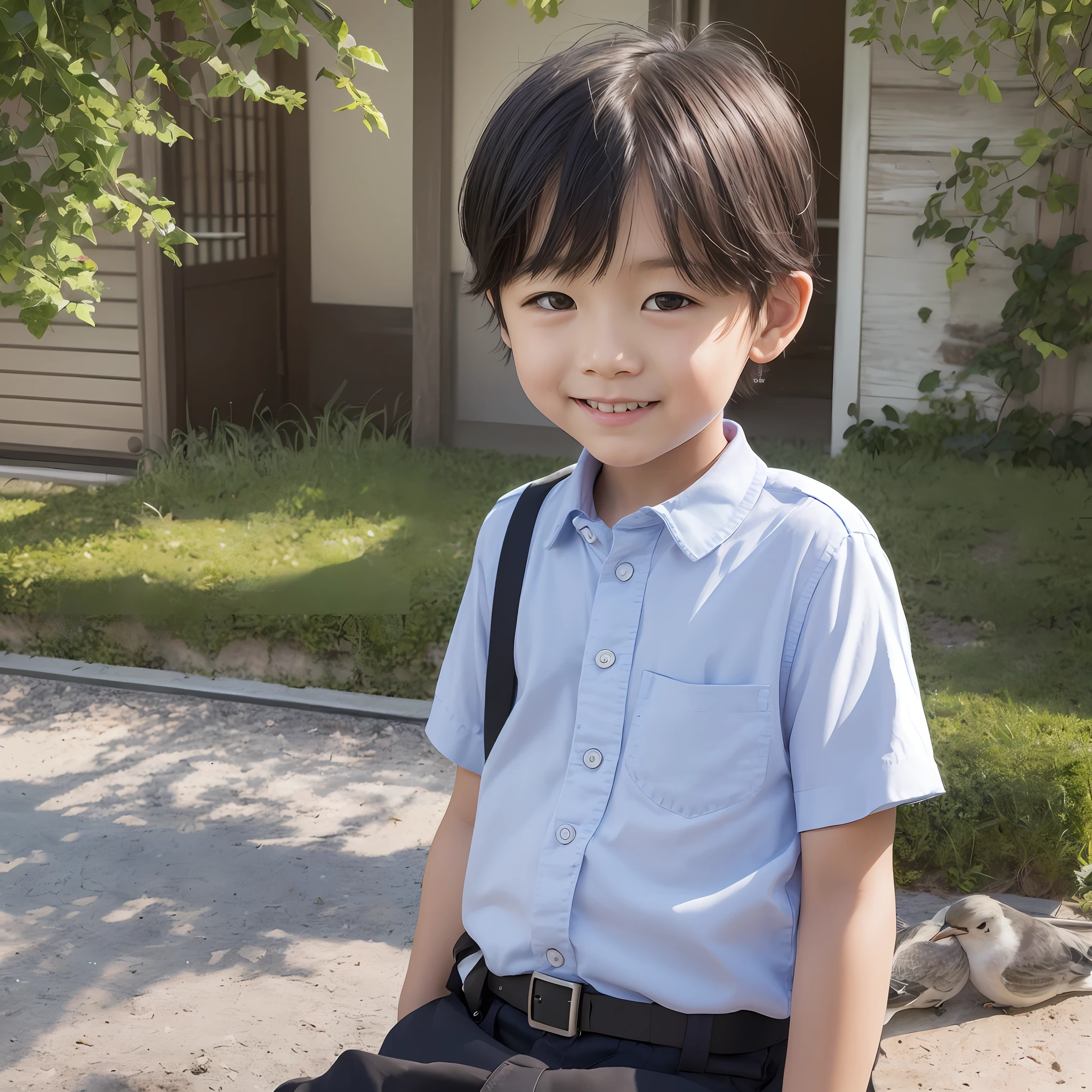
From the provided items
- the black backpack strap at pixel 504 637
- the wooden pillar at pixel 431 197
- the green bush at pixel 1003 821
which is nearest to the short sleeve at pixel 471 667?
the black backpack strap at pixel 504 637

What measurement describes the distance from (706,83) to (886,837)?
2.15ft

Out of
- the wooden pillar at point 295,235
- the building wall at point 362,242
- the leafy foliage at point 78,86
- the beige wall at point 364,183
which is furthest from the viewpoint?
the wooden pillar at point 295,235

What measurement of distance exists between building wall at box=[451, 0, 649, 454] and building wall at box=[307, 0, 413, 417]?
0.72 meters

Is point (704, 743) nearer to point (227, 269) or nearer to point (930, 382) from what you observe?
point (930, 382)

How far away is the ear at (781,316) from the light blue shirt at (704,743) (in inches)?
4.5

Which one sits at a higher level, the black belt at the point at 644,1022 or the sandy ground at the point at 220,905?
the black belt at the point at 644,1022

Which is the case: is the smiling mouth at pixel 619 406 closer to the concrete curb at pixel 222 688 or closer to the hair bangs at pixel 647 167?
the hair bangs at pixel 647 167

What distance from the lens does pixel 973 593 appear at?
4.31 m

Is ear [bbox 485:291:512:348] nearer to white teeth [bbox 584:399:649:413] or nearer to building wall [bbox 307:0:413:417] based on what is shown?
white teeth [bbox 584:399:649:413]

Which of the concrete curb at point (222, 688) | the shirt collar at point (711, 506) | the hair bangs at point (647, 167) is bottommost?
the concrete curb at point (222, 688)

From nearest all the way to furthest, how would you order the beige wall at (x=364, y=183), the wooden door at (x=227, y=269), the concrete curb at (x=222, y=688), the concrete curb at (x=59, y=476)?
the concrete curb at (x=222, y=688), the concrete curb at (x=59, y=476), the wooden door at (x=227, y=269), the beige wall at (x=364, y=183)

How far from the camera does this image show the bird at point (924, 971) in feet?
7.25

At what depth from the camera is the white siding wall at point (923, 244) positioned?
5527mm

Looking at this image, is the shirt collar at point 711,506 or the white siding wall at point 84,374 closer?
the shirt collar at point 711,506
